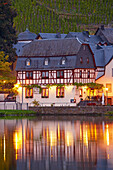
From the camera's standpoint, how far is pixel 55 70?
9044cm

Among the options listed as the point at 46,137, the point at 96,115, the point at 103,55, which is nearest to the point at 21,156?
the point at 46,137

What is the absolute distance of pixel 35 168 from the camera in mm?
30891

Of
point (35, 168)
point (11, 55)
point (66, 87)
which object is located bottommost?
point (35, 168)

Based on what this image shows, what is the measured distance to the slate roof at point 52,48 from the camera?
90.0 meters

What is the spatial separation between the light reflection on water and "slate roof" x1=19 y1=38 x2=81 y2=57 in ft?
120

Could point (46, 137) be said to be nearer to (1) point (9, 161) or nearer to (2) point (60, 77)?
(1) point (9, 161)

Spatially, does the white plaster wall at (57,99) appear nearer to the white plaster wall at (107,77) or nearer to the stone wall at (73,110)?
the white plaster wall at (107,77)

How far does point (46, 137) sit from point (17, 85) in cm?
4363

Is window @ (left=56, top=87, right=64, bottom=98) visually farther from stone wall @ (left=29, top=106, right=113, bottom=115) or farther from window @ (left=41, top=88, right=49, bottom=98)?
stone wall @ (left=29, top=106, right=113, bottom=115)

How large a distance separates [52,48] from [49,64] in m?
2.88

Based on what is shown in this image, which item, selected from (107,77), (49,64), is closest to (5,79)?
(49,64)

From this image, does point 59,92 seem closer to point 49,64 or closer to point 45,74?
point 45,74

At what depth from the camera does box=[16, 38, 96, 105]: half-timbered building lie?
88875 millimetres

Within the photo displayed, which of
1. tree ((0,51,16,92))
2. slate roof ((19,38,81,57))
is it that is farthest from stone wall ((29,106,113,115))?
slate roof ((19,38,81,57))
